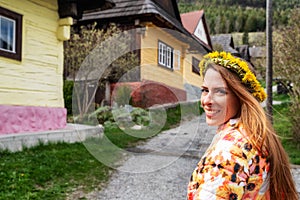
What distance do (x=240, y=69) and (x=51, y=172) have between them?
12.5ft

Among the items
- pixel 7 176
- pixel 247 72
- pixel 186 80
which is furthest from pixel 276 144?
pixel 7 176

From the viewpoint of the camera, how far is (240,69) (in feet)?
3.55

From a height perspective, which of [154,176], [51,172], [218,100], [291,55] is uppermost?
[291,55]

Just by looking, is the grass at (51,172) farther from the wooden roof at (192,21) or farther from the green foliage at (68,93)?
the wooden roof at (192,21)

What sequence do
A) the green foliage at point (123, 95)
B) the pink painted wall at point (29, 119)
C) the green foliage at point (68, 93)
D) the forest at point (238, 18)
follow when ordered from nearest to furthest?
the green foliage at point (123, 95), the pink painted wall at point (29, 119), the green foliage at point (68, 93), the forest at point (238, 18)

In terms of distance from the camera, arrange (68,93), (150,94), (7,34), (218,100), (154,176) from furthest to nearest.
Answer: (68,93), (7,34), (154,176), (150,94), (218,100)

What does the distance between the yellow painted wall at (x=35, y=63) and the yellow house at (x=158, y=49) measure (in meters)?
1.49

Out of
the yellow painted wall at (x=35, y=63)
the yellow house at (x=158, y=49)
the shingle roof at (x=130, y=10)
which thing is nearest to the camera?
the yellow house at (x=158, y=49)

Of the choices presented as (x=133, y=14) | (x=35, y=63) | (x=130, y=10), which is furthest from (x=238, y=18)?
(x=35, y=63)

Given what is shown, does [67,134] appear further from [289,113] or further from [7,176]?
[289,113]

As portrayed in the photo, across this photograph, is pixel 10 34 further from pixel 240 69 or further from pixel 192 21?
pixel 192 21

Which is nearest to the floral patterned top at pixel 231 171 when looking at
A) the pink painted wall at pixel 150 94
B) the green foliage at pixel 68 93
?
the pink painted wall at pixel 150 94

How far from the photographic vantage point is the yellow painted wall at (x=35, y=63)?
19.0ft

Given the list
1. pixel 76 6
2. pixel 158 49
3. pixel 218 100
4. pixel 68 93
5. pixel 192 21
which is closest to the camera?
pixel 218 100
